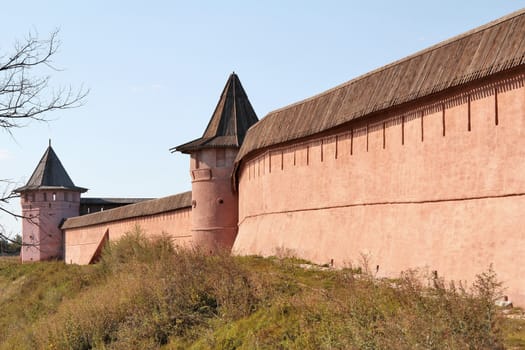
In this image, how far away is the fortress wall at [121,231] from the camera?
25375mm

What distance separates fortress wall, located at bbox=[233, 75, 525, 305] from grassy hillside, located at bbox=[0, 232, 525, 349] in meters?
0.53

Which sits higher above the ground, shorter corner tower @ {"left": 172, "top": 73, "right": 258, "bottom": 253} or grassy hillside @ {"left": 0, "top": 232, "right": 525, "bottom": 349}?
shorter corner tower @ {"left": 172, "top": 73, "right": 258, "bottom": 253}

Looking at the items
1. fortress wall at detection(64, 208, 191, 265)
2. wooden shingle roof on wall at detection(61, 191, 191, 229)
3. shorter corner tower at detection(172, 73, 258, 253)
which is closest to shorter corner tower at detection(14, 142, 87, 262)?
fortress wall at detection(64, 208, 191, 265)

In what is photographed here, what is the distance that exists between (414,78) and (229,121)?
1205 cm

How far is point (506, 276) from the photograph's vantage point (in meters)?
A: 9.96

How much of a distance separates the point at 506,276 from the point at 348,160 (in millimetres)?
5536

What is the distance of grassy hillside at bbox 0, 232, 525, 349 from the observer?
6.97m

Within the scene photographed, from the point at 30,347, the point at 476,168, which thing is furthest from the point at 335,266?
the point at 30,347

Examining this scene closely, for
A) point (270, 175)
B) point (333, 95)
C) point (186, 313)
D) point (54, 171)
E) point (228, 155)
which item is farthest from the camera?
point (54, 171)

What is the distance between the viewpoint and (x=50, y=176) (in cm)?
4234

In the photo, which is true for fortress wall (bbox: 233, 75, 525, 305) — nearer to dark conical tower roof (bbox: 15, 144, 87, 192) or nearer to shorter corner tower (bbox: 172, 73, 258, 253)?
shorter corner tower (bbox: 172, 73, 258, 253)

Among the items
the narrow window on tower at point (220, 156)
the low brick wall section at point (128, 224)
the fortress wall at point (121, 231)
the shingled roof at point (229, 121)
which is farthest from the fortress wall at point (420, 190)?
the low brick wall section at point (128, 224)

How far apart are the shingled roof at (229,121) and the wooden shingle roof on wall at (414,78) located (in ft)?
16.3

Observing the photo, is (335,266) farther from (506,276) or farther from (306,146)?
(506,276)
